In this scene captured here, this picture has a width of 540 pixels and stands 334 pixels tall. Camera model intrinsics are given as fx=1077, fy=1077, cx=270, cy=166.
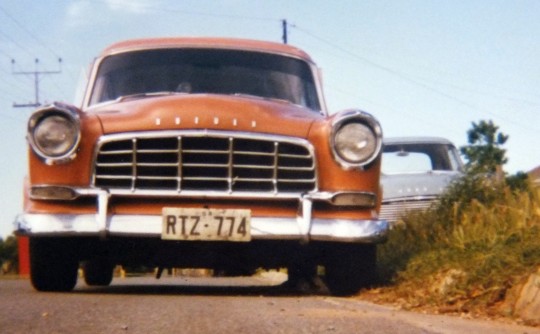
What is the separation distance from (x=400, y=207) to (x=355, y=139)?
5.30m

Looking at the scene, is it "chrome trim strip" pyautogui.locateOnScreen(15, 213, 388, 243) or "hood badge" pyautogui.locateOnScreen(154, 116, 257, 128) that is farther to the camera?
"hood badge" pyautogui.locateOnScreen(154, 116, 257, 128)

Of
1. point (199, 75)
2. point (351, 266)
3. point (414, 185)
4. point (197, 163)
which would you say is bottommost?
point (351, 266)

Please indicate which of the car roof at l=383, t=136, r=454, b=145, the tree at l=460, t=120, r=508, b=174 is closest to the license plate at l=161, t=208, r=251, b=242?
the car roof at l=383, t=136, r=454, b=145

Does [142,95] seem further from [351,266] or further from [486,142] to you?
[486,142]

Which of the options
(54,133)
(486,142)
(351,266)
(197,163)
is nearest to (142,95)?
(54,133)

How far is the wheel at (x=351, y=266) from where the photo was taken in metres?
7.35

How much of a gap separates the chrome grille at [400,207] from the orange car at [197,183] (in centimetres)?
492

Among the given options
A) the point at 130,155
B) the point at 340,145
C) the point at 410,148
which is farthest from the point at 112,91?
Answer: the point at 410,148

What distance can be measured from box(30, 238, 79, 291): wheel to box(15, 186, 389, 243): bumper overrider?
0.83 ft

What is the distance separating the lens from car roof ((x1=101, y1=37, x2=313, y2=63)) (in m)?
8.40

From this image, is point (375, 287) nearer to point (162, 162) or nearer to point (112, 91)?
point (162, 162)

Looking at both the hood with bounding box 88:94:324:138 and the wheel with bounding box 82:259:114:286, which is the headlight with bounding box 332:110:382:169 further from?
the wheel with bounding box 82:259:114:286

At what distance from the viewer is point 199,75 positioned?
8.18 m

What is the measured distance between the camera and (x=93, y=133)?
22.6 feet
